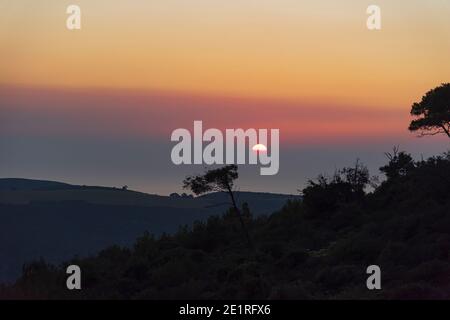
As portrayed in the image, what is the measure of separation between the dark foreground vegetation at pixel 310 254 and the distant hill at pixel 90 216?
34.0m

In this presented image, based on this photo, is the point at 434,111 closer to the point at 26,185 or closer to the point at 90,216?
the point at 90,216

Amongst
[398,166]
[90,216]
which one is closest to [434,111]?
[398,166]

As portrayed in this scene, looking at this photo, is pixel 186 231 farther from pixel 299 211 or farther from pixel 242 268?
pixel 242 268

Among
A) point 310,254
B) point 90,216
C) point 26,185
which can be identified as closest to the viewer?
point 310,254

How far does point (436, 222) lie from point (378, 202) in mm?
12693

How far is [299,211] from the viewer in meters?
52.9

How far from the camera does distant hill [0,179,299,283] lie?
89562mm

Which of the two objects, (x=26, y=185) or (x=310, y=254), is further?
(x=26, y=185)

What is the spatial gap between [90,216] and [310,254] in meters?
68.4

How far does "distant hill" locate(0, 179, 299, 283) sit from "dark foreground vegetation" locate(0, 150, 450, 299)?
34.0m

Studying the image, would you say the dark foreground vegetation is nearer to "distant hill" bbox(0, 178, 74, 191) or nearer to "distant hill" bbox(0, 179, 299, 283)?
"distant hill" bbox(0, 179, 299, 283)

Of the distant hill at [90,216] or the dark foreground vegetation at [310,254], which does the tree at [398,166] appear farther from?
the distant hill at [90,216]

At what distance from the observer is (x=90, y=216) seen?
10406 centimetres
